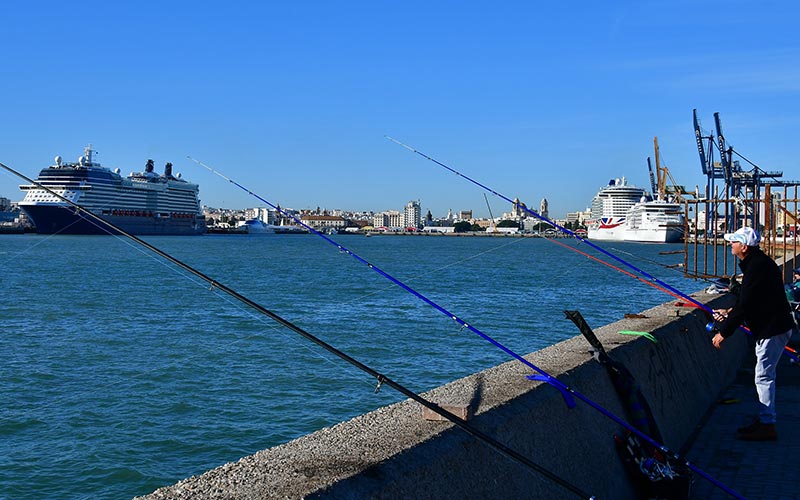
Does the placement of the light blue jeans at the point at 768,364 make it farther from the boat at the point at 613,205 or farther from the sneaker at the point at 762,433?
the boat at the point at 613,205

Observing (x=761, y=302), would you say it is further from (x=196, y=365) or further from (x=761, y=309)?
(x=196, y=365)

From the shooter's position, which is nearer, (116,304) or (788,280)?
(788,280)

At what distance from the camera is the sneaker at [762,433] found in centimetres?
658

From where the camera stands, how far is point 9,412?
10.8m

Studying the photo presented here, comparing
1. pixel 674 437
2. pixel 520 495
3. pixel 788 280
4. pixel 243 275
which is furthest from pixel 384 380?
pixel 243 275

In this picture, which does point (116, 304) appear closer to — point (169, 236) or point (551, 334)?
point (551, 334)

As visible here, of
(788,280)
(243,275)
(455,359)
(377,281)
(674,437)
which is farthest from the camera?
(243,275)

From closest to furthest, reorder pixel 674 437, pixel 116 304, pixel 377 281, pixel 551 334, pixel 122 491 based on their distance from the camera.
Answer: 1. pixel 674 437
2. pixel 122 491
3. pixel 551 334
4. pixel 116 304
5. pixel 377 281

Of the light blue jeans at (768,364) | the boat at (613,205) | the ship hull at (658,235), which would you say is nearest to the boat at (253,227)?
the boat at (613,205)

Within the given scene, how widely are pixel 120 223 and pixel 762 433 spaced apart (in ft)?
336

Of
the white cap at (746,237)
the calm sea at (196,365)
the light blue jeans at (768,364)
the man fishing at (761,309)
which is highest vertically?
the white cap at (746,237)

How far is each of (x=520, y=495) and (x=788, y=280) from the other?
17.8 metres

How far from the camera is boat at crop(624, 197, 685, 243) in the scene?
4678 inches

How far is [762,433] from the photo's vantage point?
6602mm
